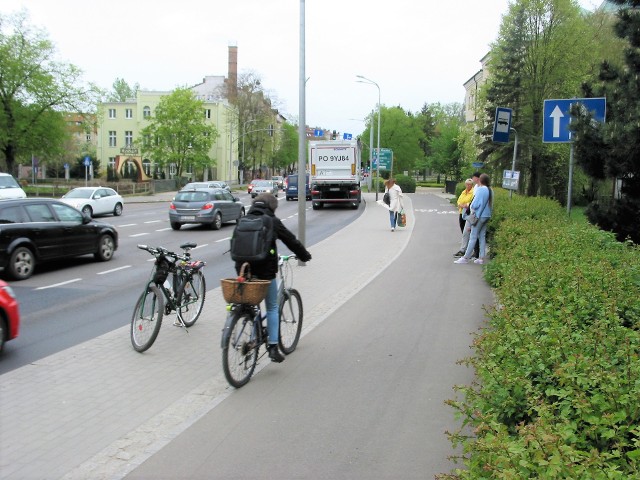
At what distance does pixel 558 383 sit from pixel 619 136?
8837 millimetres

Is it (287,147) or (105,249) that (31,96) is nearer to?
(105,249)

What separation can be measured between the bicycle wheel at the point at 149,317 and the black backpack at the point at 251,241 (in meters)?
1.44

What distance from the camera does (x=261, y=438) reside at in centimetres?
454

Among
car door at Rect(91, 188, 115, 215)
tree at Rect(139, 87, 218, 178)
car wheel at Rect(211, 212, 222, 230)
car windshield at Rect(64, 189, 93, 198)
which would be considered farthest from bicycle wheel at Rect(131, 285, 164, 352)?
tree at Rect(139, 87, 218, 178)

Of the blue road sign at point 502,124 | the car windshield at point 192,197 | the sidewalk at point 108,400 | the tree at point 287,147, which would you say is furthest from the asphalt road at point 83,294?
the tree at point 287,147

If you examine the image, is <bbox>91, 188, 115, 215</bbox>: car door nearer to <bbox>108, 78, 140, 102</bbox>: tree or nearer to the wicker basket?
the wicker basket

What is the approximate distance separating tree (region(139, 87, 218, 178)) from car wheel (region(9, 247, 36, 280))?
56.7 metres

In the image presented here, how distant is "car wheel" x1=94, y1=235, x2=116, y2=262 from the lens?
47.7 ft

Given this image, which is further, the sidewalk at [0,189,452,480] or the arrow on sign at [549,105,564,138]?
the arrow on sign at [549,105,564,138]

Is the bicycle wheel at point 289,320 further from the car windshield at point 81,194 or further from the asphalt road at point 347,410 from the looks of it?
the car windshield at point 81,194

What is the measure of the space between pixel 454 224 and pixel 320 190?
487 inches

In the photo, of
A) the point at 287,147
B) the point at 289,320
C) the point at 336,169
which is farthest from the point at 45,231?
the point at 287,147

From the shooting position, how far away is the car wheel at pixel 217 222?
2386cm

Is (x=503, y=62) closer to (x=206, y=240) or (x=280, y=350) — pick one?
(x=206, y=240)
